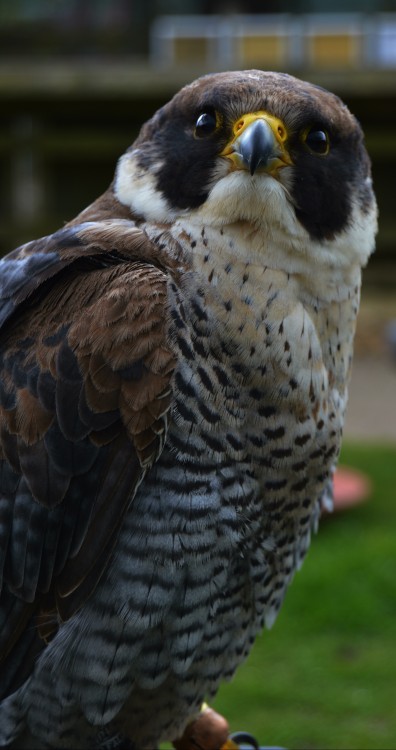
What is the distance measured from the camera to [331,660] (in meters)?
4.88

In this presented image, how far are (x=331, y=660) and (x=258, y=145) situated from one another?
3.39 metres

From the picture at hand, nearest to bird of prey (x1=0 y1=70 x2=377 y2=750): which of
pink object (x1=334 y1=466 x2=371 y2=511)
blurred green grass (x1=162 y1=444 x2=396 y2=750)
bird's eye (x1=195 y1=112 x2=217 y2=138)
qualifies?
bird's eye (x1=195 y1=112 x2=217 y2=138)

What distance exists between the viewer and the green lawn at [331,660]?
4398 millimetres

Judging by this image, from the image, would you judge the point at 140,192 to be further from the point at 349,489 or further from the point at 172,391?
the point at 349,489

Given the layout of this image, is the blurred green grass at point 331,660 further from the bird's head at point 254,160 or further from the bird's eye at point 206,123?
the bird's eye at point 206,123

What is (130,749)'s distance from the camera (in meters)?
2.52

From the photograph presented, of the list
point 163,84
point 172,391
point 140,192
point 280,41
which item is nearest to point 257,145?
point 140,192

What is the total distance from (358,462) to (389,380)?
10.0 ft

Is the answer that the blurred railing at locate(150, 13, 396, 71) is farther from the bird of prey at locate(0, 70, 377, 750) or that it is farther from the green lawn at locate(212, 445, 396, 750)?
the bird of prey at locate(0, 70, 377, 750)

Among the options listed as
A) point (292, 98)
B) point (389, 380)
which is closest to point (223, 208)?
point (292, 98)

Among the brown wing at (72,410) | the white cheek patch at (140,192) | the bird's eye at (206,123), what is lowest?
the brown wing at (72,410)

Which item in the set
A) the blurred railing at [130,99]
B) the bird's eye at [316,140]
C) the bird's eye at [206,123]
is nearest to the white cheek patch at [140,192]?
the bird's eye at [206,123]

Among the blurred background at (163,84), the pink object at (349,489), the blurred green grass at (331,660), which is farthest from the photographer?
the blurred background at (163,84)

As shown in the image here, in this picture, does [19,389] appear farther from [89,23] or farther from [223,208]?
[89,23]
